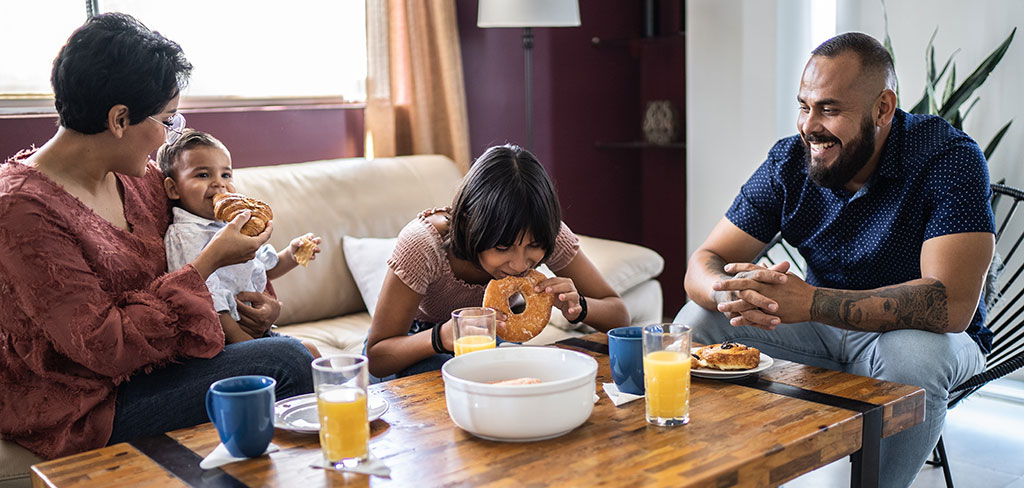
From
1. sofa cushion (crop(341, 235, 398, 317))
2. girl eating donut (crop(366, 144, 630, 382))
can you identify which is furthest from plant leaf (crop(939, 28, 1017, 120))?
sofa cushion (crop(341, 235, 398, 317))

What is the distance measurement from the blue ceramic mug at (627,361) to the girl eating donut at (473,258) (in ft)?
1.03

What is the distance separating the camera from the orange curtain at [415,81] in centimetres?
366

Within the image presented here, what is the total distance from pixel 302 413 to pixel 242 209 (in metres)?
0.63

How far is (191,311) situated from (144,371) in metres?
0.18

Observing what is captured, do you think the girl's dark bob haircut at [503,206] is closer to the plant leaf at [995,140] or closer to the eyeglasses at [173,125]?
the eyeglasses at [173,125]

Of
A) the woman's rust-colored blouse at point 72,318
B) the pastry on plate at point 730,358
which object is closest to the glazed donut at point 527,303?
the pastry on plate at point 730,358

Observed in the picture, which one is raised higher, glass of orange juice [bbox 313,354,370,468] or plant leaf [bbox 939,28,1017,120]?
plant leaf [bbox 939,28,1017,120]

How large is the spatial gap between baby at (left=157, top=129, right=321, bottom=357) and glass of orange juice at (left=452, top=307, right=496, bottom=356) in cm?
66

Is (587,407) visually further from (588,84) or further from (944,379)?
(588,84)

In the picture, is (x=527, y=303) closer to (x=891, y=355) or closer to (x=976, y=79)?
(x=891, y=355)

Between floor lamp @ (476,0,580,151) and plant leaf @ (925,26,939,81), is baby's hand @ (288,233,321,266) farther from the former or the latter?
plant leaf @ (925,26,939,81)

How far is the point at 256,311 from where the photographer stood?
7.23 ft

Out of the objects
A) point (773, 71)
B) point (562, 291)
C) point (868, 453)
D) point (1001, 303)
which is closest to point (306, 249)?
point (562, 291)

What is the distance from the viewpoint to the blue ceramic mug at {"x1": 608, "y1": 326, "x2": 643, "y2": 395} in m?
1.66
